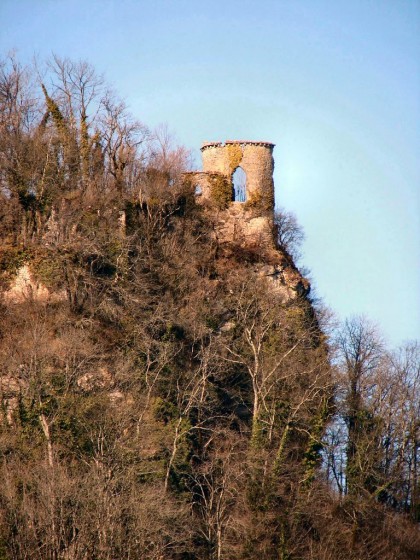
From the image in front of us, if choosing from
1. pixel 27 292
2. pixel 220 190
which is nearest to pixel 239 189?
pixel 220 190

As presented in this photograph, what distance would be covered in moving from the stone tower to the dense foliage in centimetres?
88

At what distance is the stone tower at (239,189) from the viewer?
55719 millimetres

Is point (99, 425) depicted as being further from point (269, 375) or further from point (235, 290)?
point (235, 290)

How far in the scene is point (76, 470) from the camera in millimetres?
42531

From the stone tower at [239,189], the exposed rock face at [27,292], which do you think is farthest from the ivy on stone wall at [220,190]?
the exposed rock face at [27,292]

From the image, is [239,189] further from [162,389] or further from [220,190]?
[162,389]

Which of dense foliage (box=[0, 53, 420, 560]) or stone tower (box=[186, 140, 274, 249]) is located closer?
dense foliage (box=[0, 53, 420, 560])

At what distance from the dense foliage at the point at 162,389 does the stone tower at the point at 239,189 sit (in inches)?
34.8

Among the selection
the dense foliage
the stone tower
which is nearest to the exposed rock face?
the dense foliage

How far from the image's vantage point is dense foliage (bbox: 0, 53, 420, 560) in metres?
42.4

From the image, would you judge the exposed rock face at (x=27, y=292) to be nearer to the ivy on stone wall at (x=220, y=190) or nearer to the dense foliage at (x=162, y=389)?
the dense foliage at (x=162, y=389)

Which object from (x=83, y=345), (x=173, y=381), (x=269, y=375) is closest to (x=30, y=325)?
(x=83, y=345)

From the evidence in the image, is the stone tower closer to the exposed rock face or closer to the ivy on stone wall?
the ivy on stone wall

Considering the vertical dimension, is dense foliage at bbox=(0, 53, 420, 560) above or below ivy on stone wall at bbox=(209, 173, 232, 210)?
below
